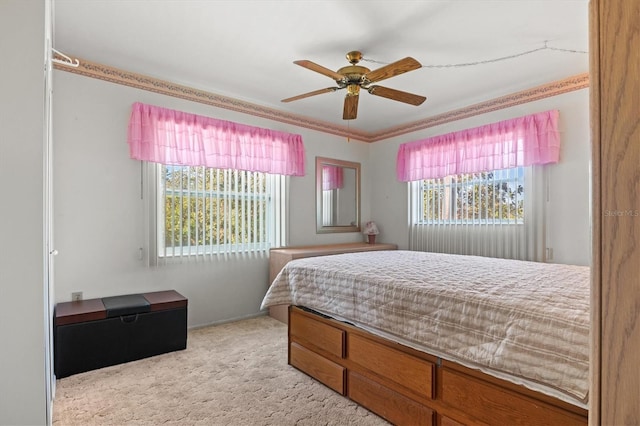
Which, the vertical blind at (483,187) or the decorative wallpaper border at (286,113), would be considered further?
the vertical blind at (483,187)

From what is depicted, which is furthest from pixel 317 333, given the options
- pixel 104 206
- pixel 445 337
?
pixel 104 206

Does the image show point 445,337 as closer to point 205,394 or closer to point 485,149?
point 205,394

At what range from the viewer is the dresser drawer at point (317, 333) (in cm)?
228

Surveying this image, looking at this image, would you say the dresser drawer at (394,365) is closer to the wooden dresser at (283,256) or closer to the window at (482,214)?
the wooden dresser at (283,256)

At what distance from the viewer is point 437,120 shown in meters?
4.47

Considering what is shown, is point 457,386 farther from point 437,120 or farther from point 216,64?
point 437,120

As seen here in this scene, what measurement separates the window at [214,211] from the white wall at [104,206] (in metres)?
0.20

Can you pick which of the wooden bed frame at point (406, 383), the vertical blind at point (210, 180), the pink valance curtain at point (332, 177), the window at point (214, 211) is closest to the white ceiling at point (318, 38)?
the vertical blind at point (210, 180)

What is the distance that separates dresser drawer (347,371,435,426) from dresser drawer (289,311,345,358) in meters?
0.20

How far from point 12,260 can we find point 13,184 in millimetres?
217

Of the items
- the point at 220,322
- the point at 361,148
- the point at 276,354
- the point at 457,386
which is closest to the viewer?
the point at 457,386

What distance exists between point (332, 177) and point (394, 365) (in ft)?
11.1

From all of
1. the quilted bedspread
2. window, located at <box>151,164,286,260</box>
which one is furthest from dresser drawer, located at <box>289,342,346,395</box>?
window, located at <box>151,164,286,260</box>

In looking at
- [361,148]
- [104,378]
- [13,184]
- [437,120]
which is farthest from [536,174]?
[104,378]
